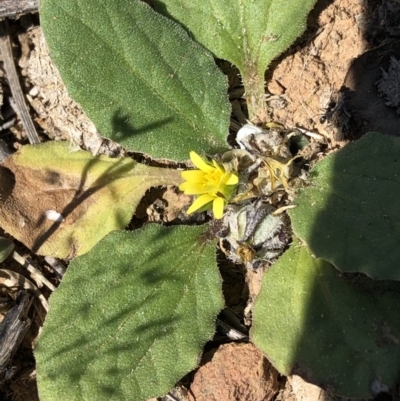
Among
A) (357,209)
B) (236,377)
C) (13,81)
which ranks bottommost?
(236,377)

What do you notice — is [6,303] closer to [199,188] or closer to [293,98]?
[199,188]

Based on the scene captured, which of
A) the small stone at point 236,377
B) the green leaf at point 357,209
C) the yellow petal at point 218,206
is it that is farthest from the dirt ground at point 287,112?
the yellow petal at point 218,206

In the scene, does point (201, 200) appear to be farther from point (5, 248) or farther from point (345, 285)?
point (5, 248)

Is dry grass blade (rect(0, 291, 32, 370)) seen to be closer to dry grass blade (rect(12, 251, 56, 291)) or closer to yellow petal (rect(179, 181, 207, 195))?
dry grass blade (rect(12, 251, 56, 291))

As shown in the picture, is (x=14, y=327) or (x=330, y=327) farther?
(x=14, y=327)

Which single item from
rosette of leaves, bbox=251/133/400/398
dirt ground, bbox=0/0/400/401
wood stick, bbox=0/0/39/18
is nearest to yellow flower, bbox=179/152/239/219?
rosette of leaves, bbox=251/133/400/398

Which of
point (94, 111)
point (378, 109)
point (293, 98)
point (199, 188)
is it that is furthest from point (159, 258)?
point (378, 109)

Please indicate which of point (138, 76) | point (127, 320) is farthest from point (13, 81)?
point (127, 320)
